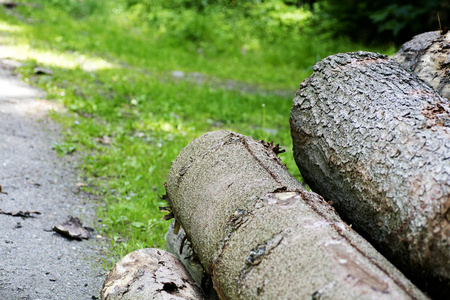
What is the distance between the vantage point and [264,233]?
192 cm

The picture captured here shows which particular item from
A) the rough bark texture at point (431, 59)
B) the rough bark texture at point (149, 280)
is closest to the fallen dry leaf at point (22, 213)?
the rough bark texture at point (149, 280)

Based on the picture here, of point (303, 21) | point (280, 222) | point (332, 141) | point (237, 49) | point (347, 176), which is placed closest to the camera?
point (280, 222)

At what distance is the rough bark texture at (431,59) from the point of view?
296 centimetres

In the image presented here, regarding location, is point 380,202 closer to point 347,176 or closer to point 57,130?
point 347,176

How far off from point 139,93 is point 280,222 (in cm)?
500

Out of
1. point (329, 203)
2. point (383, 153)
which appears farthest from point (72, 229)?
point (383, 153)

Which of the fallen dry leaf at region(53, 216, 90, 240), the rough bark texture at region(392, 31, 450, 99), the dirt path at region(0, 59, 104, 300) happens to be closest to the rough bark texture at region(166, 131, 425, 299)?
the dirt path at region(0, 59, 104, 300)

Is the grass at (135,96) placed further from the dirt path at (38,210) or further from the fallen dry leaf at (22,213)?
the fallen dry leaf at (22,213)

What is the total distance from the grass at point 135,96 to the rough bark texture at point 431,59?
0.87 metres

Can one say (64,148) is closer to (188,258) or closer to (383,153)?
(188,258)

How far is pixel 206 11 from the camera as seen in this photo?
12336 millimetres

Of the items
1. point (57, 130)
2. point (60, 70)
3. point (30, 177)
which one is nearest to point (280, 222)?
point (30, 177)

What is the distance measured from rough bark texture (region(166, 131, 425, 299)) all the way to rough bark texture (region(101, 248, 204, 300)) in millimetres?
195

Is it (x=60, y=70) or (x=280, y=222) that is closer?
(x=280, y=222)
